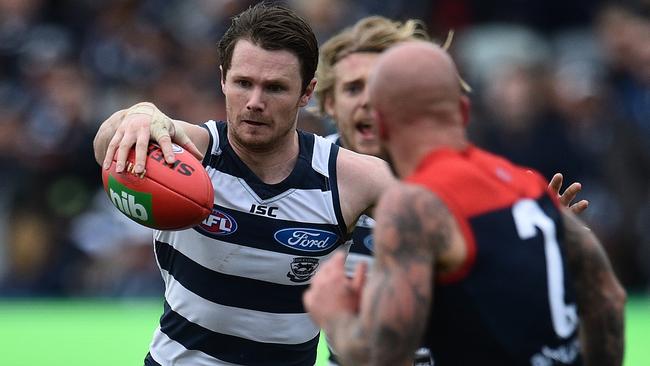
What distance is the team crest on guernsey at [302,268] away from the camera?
5027 millimetres

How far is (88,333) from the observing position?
934cm

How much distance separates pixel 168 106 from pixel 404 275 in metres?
9.32

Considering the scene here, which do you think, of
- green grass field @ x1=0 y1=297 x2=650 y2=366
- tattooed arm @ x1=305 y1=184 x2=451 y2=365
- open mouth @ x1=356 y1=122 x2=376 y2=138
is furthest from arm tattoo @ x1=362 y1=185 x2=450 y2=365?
green grass field @ x1=0 y1=297 x2=650 y2=366

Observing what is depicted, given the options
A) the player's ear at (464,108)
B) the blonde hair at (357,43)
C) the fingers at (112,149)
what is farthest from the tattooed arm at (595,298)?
the blonde hair at (357,43)

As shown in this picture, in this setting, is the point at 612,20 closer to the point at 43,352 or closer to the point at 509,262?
the point at 43,352

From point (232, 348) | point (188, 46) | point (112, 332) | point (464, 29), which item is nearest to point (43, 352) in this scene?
point (112, 332)

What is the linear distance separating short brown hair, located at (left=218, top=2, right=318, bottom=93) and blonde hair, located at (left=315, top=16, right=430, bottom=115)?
1537 millimetres

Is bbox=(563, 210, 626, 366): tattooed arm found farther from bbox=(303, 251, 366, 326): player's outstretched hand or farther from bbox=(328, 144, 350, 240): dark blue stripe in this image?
bbox=(328, 144, 350, 240): dark blue stripe

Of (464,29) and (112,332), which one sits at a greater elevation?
(464,29)

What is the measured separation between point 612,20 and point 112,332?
254 inches

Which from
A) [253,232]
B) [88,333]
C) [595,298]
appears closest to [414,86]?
[595,298]

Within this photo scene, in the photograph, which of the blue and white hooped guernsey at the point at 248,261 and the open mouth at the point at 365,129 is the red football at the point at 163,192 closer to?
the blue and white hooped guernsey at the point at 248,261

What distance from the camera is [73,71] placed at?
1255 cm

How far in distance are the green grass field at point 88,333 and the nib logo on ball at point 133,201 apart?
13.2ft
